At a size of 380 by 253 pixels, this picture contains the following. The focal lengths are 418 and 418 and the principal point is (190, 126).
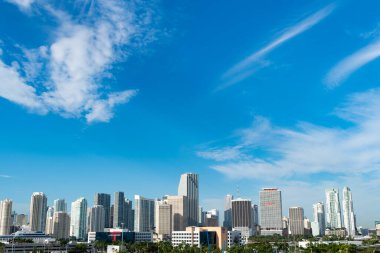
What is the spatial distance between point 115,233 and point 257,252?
197 feet

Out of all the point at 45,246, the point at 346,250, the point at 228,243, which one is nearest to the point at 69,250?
the point at 45,246

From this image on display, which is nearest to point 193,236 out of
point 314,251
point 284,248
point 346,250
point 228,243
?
point 228,243

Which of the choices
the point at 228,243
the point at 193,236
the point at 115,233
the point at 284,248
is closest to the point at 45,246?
the point at 115,233

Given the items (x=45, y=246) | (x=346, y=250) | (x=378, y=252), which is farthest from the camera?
(x=45, y=246)

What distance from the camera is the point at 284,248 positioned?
441 feet

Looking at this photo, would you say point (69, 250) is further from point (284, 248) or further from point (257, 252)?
point (284, 248)

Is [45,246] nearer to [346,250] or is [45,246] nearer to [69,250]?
[69,250]

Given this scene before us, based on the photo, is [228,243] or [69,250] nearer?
[69,250]

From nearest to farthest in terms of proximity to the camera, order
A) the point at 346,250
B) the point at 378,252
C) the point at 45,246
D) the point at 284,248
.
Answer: the point at 346,250 < the point at 378,252 < the point at 45,246 < the point at 284,248

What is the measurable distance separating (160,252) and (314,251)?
42.4 meters

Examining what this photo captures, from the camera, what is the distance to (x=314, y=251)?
317ft

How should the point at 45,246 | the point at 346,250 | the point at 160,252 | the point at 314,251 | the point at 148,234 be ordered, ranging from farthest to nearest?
the point at 148,234, the point at 45,246, the point at 160,252, the point at 314,251, the point at 346,250

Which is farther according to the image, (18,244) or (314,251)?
(18,244)

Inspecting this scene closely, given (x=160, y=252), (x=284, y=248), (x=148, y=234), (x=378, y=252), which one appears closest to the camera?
(x=378, y=252)
